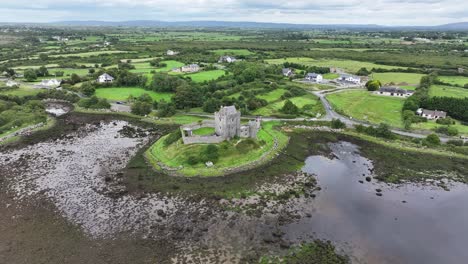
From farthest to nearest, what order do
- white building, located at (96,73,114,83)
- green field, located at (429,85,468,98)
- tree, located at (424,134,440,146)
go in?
white building, located at (96,73,114,83) → green field, located at (429,85,468,98) → tree, located at (424,134,440,146)

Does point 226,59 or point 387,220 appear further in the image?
point 226,59

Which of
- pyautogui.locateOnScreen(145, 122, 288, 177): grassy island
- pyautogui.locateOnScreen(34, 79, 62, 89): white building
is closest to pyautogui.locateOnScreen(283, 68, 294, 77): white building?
pyautogui.locateOnScreen(145, 122, 288, 177): grassy island

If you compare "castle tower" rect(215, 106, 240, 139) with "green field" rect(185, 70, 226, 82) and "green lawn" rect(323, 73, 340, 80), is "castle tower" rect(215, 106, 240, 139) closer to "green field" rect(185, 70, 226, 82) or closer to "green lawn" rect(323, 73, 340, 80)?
"green field" rect(185, 70, 226, 82)

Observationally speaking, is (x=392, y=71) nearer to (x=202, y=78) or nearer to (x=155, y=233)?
(x=202, y=78)

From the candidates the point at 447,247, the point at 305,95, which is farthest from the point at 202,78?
the point at 447,247

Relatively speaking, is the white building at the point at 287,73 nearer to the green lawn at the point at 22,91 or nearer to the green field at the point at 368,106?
the green field at the point at 368,106

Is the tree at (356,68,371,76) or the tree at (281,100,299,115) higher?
the tree at (356,68,371,76)

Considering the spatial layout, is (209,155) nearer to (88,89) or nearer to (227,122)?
(227,122)

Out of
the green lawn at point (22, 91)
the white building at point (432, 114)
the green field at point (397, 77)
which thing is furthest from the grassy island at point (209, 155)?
the green field at point (397, 77)

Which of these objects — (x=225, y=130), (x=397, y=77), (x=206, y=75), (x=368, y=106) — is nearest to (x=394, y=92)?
(x=368, y=106)
